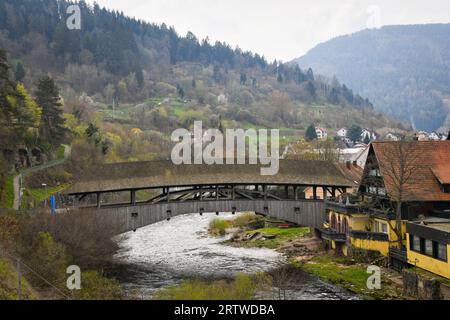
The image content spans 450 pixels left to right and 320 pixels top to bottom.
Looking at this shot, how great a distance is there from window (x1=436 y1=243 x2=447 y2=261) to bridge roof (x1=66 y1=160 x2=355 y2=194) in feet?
37.9

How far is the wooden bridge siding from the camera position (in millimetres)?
30906

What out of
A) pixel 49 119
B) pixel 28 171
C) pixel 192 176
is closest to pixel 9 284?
pixel 192 176

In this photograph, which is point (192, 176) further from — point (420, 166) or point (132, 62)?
point (132, 62)

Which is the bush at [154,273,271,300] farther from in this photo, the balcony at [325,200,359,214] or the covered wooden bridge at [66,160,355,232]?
the balcony at [325,200,359,214]

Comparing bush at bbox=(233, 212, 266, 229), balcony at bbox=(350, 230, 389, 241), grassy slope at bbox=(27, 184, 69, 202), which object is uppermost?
grassy slope at bbox=(27, 184, 69, 202)

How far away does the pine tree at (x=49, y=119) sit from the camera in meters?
40.4

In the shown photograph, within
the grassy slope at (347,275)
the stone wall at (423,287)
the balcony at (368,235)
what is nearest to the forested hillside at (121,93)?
the grassy slope at (347,275)

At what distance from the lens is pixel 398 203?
27.6 m

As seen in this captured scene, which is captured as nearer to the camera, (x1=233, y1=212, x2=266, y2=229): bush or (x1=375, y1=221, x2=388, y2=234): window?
(x1=375, y1=221, x2=388, y2=234): window

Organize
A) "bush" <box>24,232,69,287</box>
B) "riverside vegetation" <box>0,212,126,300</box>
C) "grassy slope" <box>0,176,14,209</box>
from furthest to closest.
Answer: "grassy slope" <box>0,176,14,209</box> < "bush" <box>24,232,69,287</box> < "riverside vegetation" <box>0,212,126,300</box>

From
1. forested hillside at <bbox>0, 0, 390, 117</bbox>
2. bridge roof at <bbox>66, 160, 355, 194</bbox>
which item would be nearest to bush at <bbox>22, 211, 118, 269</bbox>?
bridge roof at <bbox>66, 160, 355, 194</bbox>

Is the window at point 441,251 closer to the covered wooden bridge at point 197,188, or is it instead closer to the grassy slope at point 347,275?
the grassy slope at point 347,275
